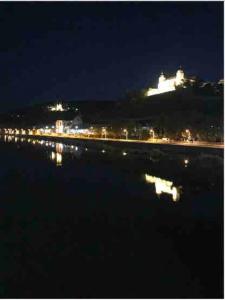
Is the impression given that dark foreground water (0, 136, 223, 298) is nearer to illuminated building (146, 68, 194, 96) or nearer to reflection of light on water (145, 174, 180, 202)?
reflection of light on water (145, 174, 180, 202)

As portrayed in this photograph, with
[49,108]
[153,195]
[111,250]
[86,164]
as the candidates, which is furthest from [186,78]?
[111,250]

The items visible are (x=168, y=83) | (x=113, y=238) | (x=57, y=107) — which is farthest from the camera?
(x=57, y=107)

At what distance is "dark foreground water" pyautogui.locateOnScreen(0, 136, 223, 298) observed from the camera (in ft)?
13.5

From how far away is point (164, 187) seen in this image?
9594 millimetres

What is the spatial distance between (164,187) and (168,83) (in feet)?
132

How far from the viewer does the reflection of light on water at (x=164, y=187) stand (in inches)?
343

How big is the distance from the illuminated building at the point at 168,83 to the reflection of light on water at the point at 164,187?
3706cm

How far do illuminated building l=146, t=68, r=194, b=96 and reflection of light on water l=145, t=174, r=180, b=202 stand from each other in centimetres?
3706

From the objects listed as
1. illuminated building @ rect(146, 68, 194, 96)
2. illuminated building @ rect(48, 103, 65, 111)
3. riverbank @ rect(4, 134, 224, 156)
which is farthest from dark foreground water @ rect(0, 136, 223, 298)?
illuminated building @ rect(48, 103, 65, 111)

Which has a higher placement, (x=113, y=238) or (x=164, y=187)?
(x=164, y=187)

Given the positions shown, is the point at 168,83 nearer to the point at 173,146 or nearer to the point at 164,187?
the point at 173,146

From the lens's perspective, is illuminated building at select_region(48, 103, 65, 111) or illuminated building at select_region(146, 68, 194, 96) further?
illuminated building at select_region(48, 103, 65, 111)

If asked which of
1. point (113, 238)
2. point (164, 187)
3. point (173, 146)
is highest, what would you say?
point (173, 146)

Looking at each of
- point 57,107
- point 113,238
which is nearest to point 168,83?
point 57,107
